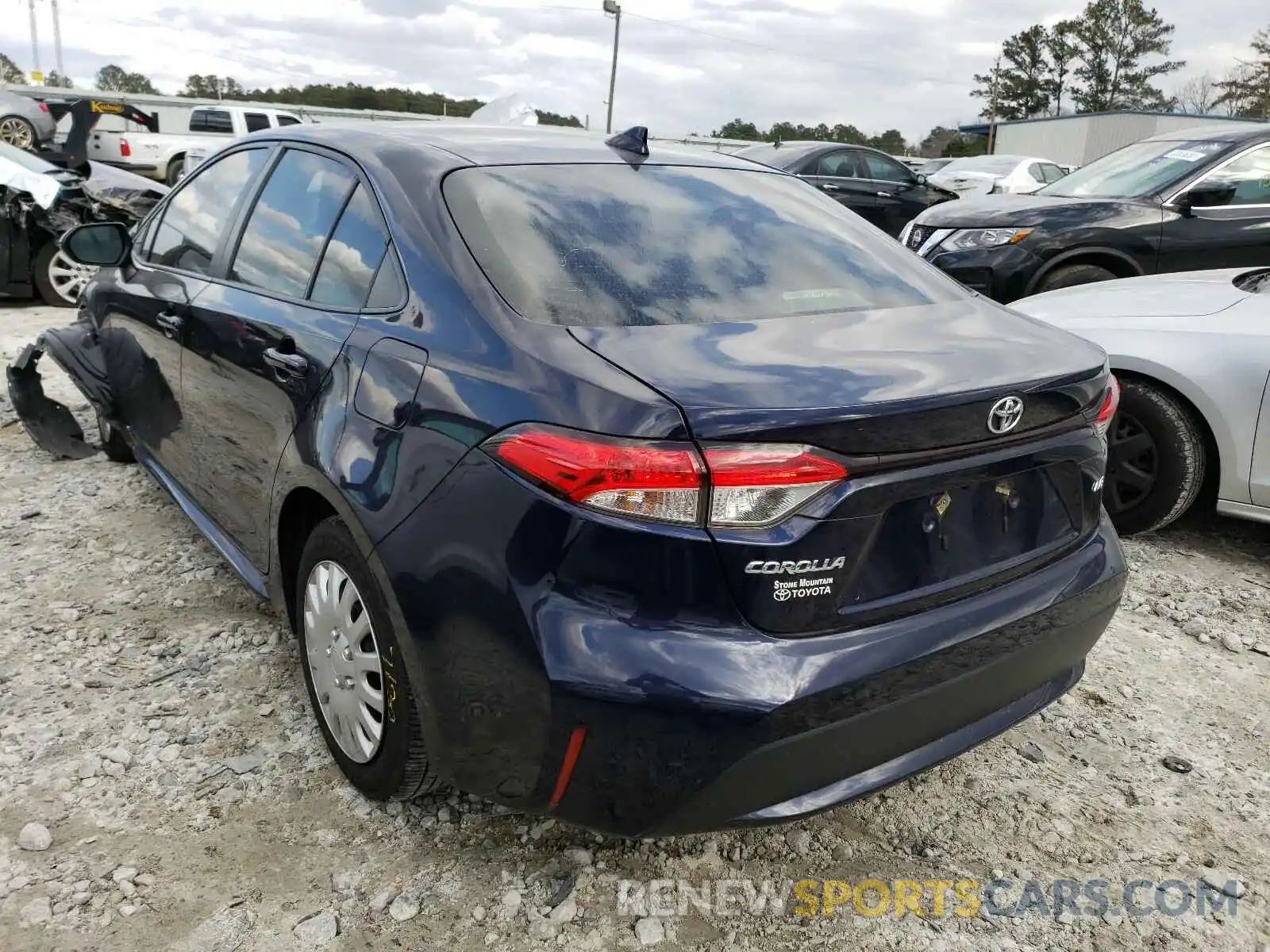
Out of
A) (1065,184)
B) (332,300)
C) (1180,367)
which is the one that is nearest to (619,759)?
(332,300)

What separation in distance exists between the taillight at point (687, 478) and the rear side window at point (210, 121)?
22.2 m

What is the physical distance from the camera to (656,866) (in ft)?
7.31

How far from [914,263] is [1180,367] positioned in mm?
1689

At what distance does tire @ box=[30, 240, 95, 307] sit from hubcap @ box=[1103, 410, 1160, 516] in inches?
304

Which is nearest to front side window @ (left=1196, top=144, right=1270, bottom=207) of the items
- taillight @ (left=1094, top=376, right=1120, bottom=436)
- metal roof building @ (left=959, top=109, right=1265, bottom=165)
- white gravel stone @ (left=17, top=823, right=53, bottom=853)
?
taillight @ (left=1094, top=376, right=1120, bottom=436)

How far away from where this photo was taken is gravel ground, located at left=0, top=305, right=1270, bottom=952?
80.8 inches

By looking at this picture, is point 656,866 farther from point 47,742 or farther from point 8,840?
point 47,742

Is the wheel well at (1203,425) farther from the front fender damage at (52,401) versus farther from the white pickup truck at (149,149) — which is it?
the white pickup truck at (149,149)

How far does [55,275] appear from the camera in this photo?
8.32 m

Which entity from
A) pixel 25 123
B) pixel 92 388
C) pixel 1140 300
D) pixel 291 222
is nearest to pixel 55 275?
pixel 92 388

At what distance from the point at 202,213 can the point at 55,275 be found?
604 centimetres

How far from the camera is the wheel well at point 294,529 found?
2.39 m

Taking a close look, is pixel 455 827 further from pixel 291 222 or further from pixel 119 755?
pixel 291 222

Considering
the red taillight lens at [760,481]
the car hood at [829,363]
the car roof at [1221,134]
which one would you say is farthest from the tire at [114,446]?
the car roof at [1221,134]
